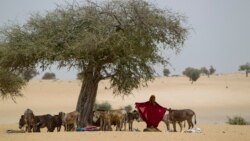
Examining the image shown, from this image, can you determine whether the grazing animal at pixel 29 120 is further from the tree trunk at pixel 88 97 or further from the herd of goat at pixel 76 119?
the tree trunk at pixel 88 97

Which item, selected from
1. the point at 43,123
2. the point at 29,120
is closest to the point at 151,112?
the point at 43,123

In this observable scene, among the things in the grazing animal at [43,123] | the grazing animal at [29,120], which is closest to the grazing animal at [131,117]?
the grazing animal at [43,123]

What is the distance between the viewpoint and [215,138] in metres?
18.0

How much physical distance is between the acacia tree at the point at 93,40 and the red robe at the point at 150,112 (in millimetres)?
2807

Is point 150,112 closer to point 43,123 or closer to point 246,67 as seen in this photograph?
point 43,123

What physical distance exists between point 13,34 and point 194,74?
247 feet

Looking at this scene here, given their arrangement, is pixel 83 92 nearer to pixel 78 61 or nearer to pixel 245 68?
pixel 78 61

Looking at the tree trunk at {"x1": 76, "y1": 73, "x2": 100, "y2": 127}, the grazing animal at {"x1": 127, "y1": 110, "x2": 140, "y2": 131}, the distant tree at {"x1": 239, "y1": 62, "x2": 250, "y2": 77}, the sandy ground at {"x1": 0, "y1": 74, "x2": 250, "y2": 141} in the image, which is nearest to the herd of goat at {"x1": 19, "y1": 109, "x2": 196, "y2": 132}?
the tree trunk at {"x1": 76, "y1": 73, "x2": 100, "y2": 127}

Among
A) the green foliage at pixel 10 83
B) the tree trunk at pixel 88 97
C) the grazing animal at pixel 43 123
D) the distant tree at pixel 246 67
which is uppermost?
the distant tree at pixel 246 67

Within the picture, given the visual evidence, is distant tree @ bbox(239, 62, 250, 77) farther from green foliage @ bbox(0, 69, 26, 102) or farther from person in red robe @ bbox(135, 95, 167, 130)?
person in red robe @ bbox(135, 95, 167, 130)

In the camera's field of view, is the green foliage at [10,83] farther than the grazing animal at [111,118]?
Yes

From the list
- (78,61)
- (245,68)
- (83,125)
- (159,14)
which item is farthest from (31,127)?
(245,68)

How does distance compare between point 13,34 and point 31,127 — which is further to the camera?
point 13,34

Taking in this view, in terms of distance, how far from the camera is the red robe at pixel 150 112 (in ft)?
73.1
